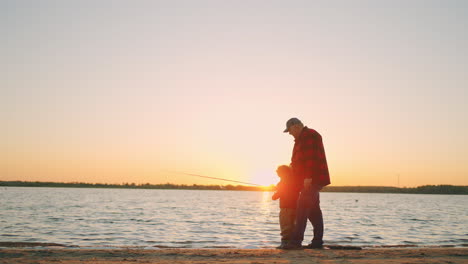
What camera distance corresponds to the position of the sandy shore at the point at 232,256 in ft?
22.9

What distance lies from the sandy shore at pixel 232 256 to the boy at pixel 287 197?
107 cm

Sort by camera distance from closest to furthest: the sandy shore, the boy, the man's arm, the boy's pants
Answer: the sandy shore, the man's arm, the boy, the boy's pants

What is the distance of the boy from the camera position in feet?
30.1

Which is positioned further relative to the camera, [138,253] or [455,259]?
[138,253]

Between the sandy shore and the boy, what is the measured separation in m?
1.07

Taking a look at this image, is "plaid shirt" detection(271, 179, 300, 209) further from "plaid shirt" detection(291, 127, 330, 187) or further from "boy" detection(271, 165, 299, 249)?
"plaid shirt" detection(291, 127, 330, 187)

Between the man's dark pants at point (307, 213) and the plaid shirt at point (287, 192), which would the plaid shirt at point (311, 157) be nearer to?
the man's dark pants at point (307, 213)

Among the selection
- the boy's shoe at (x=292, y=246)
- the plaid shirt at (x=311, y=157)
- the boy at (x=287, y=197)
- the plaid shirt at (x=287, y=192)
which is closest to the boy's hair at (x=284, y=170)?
the boy at (x=287, y=197)

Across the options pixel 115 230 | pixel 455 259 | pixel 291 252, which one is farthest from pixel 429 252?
pixel 115 230

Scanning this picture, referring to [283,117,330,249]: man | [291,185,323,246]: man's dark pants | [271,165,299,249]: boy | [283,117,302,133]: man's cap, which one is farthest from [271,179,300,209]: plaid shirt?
[283,117,302,133]: man's cap

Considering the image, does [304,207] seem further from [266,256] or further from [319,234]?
[266,256]

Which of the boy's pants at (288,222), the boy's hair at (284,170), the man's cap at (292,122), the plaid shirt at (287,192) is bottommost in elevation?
the boy's pants at (288,222)

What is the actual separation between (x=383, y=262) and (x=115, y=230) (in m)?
12.8

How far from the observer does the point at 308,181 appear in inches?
329
